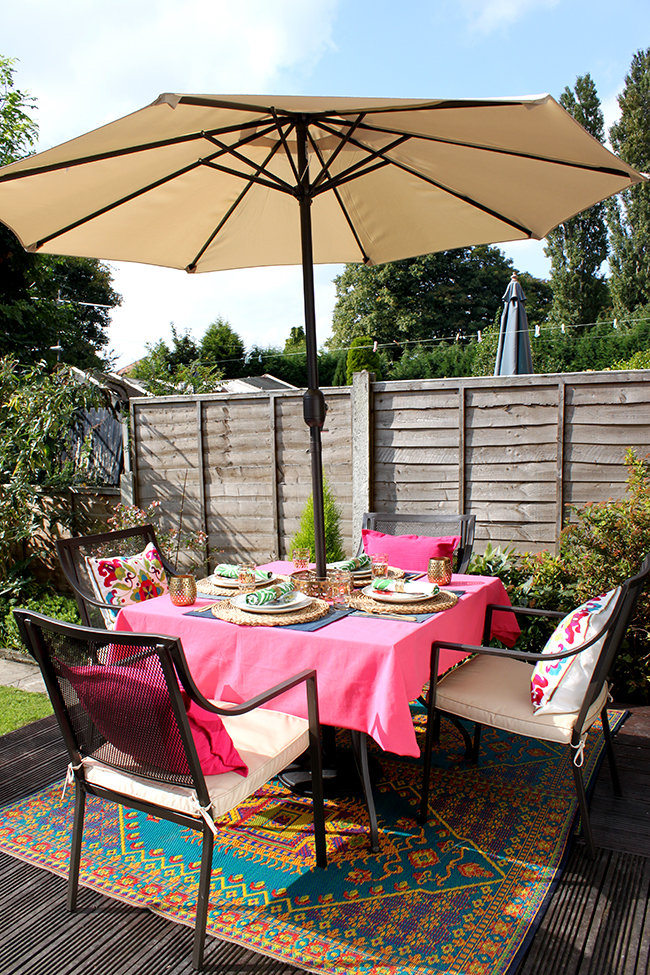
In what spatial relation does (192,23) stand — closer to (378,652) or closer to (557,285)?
(378,652)

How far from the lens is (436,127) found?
2.23 m

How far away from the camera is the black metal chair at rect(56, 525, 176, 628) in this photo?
3.20 metres

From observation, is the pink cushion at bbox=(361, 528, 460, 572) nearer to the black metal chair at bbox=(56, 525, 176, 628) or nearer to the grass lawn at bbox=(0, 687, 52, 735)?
the black metal chair at bbox=(56, 525, 176, 628)

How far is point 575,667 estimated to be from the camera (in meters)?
2.20

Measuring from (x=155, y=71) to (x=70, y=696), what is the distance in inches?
229

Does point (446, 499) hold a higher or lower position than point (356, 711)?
higher

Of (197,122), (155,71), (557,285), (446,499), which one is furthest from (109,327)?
(197,122)

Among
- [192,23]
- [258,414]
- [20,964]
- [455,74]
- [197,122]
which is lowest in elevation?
[20,964]

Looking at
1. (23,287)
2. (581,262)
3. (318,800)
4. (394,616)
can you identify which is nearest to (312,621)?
(394,616)

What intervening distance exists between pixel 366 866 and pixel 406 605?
867 millimetres

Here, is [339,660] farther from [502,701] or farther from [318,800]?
[502,701]

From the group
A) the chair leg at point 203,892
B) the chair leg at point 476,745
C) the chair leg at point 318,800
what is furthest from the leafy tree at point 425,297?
the chair leg at point 203,892

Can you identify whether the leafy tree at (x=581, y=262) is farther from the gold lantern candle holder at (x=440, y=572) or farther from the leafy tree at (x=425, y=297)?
the gold lantern candle holder at (x=440, y=572)

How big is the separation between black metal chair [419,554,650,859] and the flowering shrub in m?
3.67
